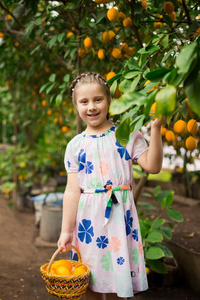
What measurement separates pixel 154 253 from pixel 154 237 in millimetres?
88

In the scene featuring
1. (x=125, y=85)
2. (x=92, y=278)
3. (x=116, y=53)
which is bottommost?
(x=92, y=278)

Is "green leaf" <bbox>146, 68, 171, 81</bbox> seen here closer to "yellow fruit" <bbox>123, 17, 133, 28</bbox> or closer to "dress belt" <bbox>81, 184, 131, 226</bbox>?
"dress belt" <bbox>81, 184, 131, 226</bbox>

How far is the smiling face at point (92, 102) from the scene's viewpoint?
1.39 m

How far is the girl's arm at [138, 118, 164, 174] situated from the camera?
1.12m

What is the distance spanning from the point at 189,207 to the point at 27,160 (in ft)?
7.40

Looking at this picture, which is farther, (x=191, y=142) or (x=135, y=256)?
(x=135, y=256)

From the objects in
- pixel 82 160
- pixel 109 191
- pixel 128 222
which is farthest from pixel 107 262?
pixel 82 160

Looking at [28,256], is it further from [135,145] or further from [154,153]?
[154,153]

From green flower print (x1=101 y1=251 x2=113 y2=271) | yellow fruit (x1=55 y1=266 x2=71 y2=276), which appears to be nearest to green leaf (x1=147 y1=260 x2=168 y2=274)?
green flower print (x1=101 y1=251 x2=113 y2=271)

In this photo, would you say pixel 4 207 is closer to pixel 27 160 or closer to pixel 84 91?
pixel 27 160

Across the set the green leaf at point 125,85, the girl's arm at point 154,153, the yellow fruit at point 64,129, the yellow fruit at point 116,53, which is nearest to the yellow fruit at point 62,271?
the girl's arm at point 154,153

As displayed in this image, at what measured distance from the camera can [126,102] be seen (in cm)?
71

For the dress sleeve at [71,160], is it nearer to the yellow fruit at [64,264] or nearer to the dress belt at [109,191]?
the dress belt at [109,191]

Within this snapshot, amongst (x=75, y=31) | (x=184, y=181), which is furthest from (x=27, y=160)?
(x=75, y=31)
